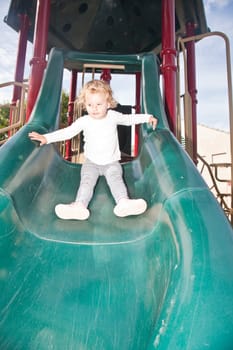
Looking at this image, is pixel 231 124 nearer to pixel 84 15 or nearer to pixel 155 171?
pixel 155 171

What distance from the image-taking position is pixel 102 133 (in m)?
2.03

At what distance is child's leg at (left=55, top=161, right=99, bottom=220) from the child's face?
0.35 meters

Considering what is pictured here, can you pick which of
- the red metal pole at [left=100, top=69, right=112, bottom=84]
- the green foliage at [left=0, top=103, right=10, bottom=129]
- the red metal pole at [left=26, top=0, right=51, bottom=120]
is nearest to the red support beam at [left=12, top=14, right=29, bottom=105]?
the red metal pole at [left=100, top=69, right=112, bottom=84]

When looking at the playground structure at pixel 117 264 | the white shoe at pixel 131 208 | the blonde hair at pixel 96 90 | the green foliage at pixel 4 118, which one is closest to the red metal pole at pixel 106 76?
the blonde hair at pixel 96 90

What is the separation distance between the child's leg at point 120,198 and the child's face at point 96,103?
0.37m

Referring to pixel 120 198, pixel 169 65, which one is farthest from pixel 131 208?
pixel 169 65

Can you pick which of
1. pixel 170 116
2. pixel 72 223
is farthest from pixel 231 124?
pixel 72 223

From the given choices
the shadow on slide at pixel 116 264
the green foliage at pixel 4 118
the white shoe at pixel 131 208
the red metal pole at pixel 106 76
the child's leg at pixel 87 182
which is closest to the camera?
the shadow on slide at pixel 116 264

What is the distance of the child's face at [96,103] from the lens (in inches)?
74.0

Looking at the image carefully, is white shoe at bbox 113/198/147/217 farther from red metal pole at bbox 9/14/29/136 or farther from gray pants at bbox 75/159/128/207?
red metal pole at bbox 9/14/29/136

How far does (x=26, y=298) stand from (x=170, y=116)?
86.9 inches

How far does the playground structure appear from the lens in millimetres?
779

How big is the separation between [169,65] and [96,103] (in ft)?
4.24

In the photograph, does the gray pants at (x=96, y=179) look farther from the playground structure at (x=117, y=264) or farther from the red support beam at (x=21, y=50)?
the red support beam at (x=21, y=50)
